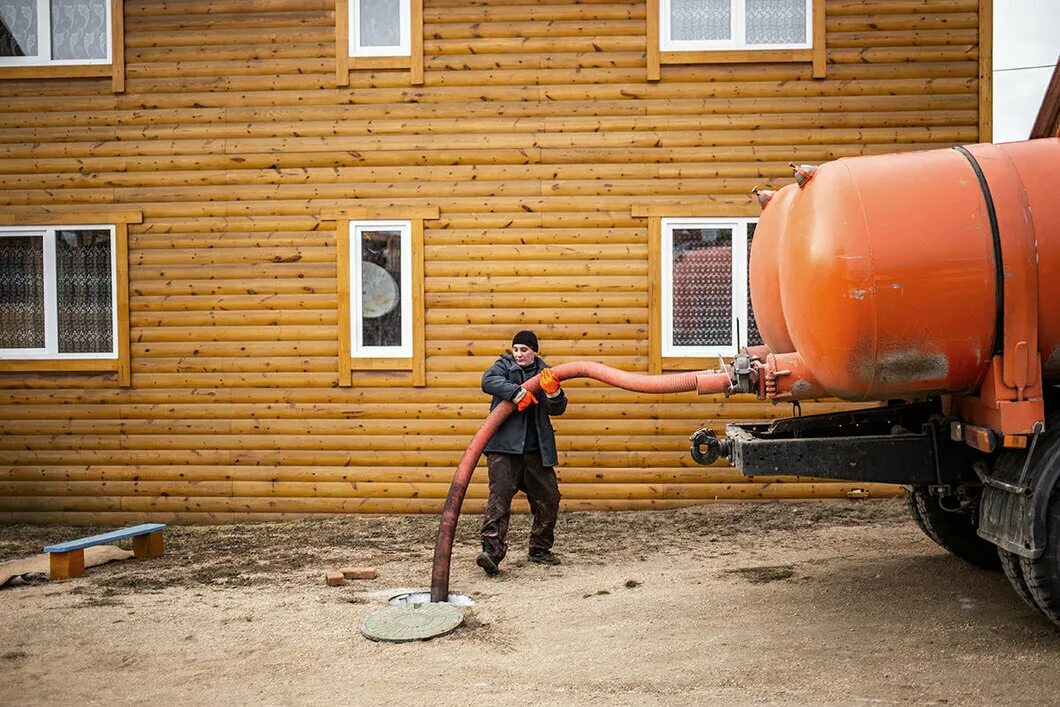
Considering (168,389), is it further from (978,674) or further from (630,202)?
(978,674)

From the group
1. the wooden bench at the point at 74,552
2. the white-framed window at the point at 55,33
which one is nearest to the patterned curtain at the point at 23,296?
the white-framed window at the point at 55,33

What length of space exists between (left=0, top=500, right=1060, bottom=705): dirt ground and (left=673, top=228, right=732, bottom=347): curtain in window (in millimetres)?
1946

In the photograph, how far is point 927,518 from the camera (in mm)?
7598

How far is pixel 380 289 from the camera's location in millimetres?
10602

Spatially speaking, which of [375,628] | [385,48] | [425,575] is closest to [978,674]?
[375,628]

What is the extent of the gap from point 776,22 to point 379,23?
12.7 ft

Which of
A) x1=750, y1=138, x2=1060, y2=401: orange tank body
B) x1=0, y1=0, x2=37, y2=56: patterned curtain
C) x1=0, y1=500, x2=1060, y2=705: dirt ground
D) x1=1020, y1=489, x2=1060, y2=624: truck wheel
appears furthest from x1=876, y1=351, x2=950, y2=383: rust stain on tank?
x1=0, y1=0, x2=37, y2=56: patterned curtain

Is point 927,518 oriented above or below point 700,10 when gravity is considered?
below

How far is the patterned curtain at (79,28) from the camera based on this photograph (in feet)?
35.5

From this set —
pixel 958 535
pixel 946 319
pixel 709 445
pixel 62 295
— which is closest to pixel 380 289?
pixel 62 295

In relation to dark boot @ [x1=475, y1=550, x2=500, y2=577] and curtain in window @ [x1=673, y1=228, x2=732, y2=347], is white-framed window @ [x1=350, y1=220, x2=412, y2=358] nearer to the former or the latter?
curtain in window @ [x1=673, y1=228, x2=732, y2=347]

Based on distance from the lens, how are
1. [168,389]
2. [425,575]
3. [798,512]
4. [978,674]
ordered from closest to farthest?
[978,674] < [425,575] < [798,512] < [168,389]

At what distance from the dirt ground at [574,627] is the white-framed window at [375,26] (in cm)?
480

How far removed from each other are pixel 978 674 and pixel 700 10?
7.10 m
